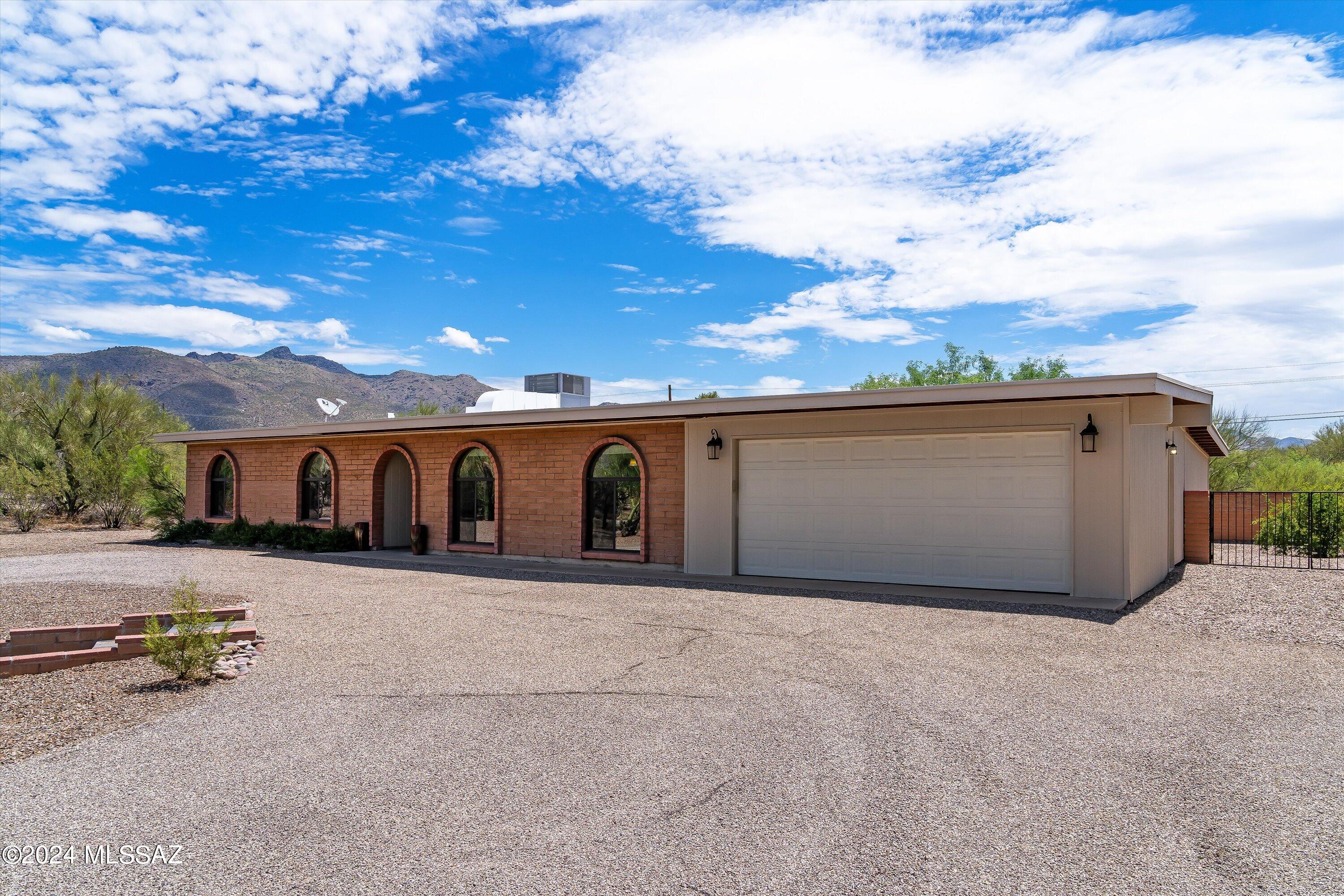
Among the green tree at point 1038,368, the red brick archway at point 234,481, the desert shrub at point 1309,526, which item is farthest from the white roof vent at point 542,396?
the green tree at point 1038,368

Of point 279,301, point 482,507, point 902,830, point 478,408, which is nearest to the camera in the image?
point 902,830

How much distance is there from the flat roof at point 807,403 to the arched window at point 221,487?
4.54 metres

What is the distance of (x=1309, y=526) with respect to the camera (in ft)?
57.9

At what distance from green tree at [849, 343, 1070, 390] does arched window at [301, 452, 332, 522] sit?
30480mm

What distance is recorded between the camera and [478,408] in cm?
2138

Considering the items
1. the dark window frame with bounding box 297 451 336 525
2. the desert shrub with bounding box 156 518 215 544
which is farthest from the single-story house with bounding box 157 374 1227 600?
the desert shrub with bounding box 156 518 215 544

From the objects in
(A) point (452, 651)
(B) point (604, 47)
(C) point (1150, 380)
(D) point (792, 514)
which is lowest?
(A) point (452, 651)

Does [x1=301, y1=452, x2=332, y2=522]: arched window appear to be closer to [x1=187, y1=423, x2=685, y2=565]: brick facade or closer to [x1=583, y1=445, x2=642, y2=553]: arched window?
Result: [x1=187, y1=423, x2=685, y2=565]: brick facade

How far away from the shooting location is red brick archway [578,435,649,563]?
14484 millimetres

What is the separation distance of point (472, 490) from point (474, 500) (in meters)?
0.21

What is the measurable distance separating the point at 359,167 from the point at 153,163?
1023 cm

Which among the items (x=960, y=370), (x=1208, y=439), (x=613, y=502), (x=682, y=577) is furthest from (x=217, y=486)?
(x=960, y=370)

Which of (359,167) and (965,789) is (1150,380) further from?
(359,167)

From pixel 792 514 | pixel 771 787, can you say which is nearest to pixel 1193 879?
pixel 771 787
